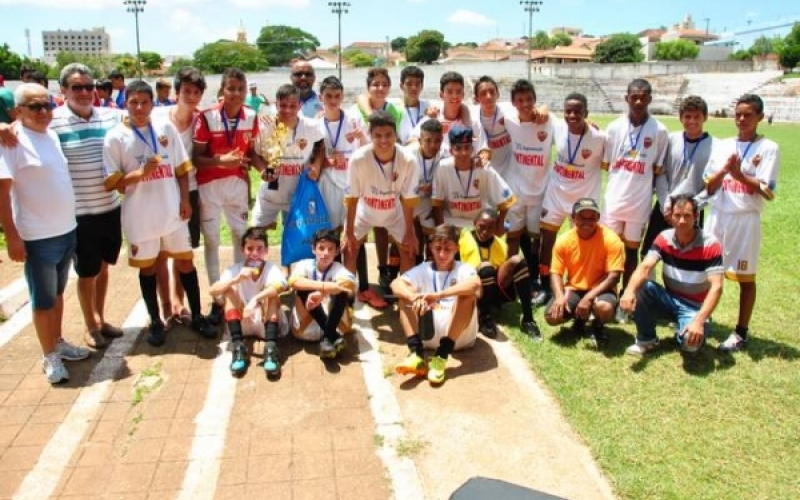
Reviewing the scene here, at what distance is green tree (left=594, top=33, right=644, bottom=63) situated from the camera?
3910 inches

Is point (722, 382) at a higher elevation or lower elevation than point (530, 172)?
lower

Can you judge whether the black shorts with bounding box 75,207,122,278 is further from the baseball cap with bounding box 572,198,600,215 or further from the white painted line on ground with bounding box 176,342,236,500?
the baseball cap with bounding box 572,198,600,215

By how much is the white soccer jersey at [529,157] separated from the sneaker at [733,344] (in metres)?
2.19

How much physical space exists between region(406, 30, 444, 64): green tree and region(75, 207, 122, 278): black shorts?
10851 centimetres

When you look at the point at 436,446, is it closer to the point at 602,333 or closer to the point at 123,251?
the point at 602,333

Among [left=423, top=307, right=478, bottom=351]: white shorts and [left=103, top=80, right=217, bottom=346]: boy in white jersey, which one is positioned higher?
[left=103, top=80, right=217, bottom=346]: boy in white jersey

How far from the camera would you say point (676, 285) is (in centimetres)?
505

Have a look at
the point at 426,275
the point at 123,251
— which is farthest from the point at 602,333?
the point at 123,251

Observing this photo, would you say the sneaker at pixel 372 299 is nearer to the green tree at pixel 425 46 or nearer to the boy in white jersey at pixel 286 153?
the boy in white jersey at pixel 286 153

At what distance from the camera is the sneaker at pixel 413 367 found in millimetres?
4660

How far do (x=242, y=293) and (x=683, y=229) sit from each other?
11.8ft

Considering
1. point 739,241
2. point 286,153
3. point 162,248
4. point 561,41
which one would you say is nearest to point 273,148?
point 286,153

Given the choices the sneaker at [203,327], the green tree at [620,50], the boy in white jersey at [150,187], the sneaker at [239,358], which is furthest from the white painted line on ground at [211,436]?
the green tree at [620,50]

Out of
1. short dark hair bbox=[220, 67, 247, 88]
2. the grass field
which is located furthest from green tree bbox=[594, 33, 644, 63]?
short dark hair bbox=[220, 67, 247, 88]
